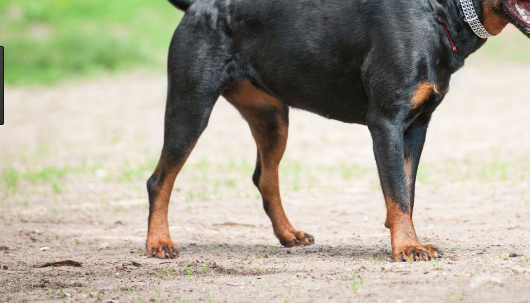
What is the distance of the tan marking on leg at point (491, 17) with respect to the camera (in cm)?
529

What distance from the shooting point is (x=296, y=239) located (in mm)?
6531

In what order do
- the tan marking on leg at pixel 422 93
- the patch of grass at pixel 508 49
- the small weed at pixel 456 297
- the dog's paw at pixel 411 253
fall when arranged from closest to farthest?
the small weed at pixel 456 297 → the dog's paw at pixel 411 253 → the tan marking on leg at pixel 422 93 → the patch of grass at pixel 508 49

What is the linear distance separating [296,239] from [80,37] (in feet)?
47.7

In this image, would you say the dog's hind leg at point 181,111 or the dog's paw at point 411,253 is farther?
the dog's hind leg at point 181,111

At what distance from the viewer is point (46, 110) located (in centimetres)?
1462

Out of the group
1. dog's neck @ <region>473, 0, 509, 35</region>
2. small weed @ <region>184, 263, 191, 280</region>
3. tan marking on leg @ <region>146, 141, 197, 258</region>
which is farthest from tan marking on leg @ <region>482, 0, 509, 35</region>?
small weed @ <region>184, 263, 191, 280</region>

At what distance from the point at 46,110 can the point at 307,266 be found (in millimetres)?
10106

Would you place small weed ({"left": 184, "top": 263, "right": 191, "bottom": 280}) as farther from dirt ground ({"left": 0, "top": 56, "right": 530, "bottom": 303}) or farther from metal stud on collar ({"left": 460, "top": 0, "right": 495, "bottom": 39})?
metal stud on collar ({"left": 460, "top": 0, "right": 495, "bottom": 39})

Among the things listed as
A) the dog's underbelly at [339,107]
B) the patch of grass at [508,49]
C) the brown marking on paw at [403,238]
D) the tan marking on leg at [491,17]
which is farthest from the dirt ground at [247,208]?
the patch of grass at [508,49]

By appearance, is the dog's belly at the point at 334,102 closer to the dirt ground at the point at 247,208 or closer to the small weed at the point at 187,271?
the dirt ground at the point at 247,208

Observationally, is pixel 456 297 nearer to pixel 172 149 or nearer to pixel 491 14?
pixel 491 14

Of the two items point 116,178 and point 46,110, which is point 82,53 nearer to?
point 46,110

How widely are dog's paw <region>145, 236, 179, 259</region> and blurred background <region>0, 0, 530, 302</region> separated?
0.11 metres

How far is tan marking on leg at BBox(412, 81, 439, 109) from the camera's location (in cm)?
534
